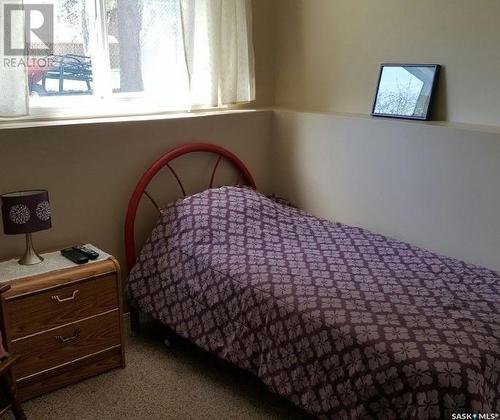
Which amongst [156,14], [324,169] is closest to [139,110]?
[156,14]

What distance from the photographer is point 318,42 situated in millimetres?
3295

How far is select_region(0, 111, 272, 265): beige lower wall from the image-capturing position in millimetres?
2521

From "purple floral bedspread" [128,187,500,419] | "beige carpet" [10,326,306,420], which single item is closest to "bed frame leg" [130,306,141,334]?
"purple floral bedspread" [128,187,500,419]

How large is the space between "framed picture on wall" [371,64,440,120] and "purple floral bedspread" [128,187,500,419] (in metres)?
0.65

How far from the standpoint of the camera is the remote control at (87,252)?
249 centimetres

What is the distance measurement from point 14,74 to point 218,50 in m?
1.11

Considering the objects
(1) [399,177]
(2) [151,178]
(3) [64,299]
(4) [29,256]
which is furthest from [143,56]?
(1) [399,177]

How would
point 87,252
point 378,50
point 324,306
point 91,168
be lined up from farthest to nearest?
1. point 378,50
2. point 91,168
3. point 87,252
4. point 324,306

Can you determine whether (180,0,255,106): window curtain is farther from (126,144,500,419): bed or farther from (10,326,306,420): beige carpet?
(10,326,306,420): beige carpet

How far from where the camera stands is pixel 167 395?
Answer: 2.37 metres

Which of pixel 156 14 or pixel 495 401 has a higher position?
pixel 156 14

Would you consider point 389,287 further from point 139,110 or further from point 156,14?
point 156,14

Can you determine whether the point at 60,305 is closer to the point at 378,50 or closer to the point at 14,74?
the point at 14,74

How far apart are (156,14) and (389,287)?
6.16ft
